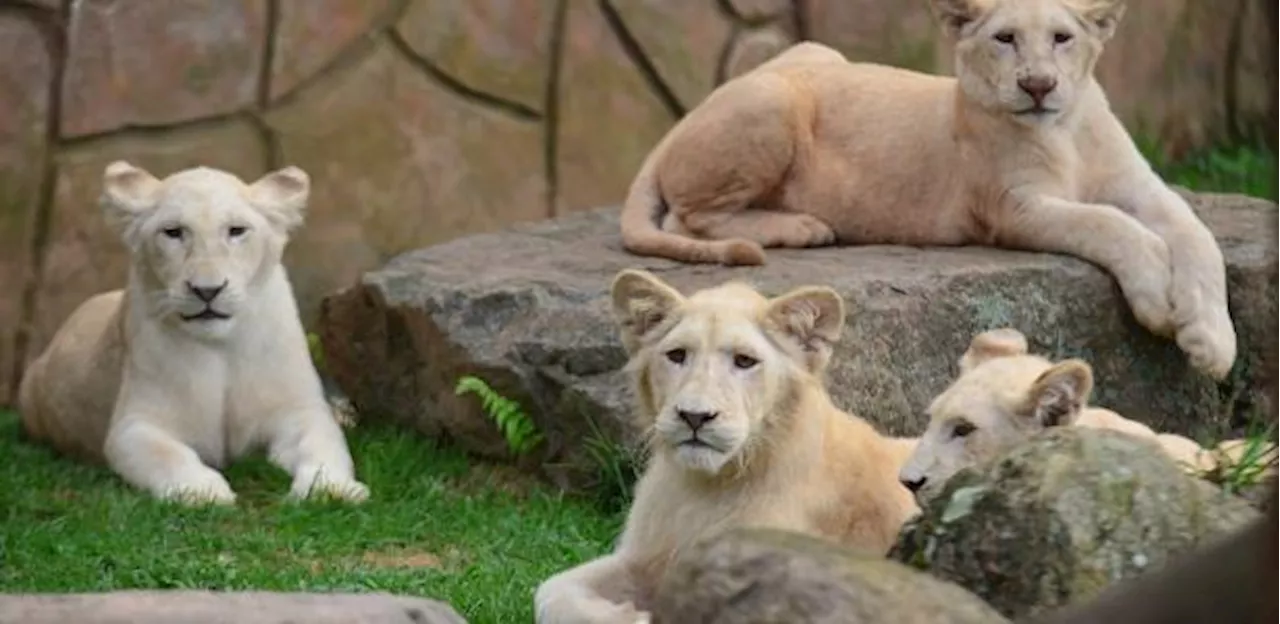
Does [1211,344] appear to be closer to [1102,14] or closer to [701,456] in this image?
[1102,14]

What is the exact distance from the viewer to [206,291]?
30.1 feet

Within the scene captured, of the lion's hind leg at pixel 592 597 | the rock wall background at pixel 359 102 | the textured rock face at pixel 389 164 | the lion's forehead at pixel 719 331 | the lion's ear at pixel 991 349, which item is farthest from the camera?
the textured rock face at pixel 389 164

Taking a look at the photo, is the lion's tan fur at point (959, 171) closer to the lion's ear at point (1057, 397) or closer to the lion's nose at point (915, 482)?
the lion's ear at point (1057, 397)

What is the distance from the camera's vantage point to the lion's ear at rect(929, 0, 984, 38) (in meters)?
9.37

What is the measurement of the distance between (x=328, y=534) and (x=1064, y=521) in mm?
3218

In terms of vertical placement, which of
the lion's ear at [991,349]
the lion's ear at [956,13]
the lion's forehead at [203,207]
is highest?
the lion's ear at [956,13]

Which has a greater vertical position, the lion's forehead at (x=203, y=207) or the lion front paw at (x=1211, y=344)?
the lion's forehead at (x=203, y=207)

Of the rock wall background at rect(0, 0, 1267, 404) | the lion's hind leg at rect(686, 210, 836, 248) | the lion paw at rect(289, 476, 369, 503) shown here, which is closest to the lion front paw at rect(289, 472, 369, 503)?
the lion paw at rect(289, 476, 369, 503)

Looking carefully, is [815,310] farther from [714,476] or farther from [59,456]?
[59,456]

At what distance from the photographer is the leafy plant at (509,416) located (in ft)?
29.5

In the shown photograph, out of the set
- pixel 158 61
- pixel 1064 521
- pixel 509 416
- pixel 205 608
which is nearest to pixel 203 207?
pixel 509 416

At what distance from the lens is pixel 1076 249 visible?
30.2ft

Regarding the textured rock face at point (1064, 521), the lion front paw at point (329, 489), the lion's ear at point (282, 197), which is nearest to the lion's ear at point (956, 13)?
the lion's ear at point (282, 197)

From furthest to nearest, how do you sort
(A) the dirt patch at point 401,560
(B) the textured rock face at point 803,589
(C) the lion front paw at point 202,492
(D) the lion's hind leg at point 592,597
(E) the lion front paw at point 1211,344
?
(E) the lion front paw at point 1211,344
(C) the lion front paw at point 202,492
(A) the dirt patch at point 401,560
(D) the lion's hind leg at point 592,597
(B) the textured rock face at point 803,589
